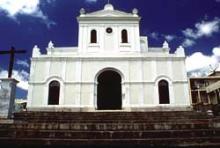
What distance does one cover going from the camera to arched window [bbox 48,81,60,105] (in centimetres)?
1866

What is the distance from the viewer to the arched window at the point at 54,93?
1866cm

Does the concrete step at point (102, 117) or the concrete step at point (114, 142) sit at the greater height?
the concrete step at point (102, 117)

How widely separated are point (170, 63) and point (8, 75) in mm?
13689

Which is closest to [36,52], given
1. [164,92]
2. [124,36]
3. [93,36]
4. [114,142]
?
[93,36]

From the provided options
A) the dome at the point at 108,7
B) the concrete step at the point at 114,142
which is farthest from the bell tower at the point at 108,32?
the concrete step at the point at 114,142

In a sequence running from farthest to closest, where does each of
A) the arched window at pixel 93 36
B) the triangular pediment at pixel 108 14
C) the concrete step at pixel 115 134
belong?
the triangular pediment at pixel 108 14
the arched window at pixel 93 36
the concrete step at pixel 115 134

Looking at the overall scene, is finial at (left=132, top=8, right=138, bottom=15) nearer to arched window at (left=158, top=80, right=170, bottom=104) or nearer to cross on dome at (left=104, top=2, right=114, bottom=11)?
cross on dome at (left=104, top=2, right=114, bottom=11)

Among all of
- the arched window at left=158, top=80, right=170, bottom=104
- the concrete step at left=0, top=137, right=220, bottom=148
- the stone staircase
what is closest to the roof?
the arched window at left=158, top=80, right=170, bottom=104

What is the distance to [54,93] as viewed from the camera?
746 inches

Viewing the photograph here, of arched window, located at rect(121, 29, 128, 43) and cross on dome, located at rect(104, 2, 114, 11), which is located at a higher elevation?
cross on dome, located at rect(104, 2, 114, 11)

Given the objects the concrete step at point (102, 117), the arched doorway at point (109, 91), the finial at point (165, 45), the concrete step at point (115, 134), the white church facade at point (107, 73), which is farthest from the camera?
the finial at point (165, 45)

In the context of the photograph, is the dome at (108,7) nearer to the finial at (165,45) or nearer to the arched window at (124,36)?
the arched window at (124,36)

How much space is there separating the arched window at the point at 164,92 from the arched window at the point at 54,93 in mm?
8793

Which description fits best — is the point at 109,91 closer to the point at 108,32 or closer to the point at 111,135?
the point at 108,32
